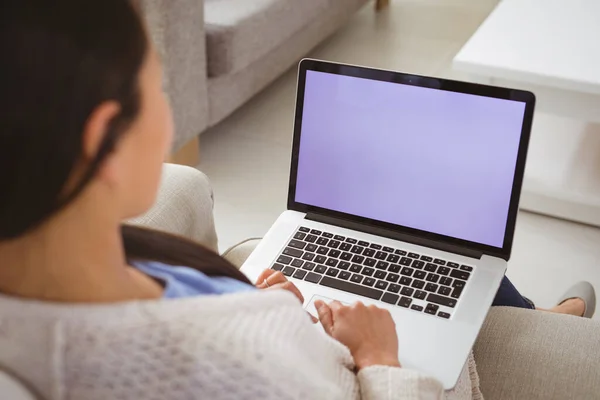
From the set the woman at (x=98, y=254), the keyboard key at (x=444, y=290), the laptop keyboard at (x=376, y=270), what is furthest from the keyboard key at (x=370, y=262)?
the woman at (x=98, y=254)

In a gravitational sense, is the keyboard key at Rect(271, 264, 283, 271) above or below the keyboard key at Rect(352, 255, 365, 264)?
below

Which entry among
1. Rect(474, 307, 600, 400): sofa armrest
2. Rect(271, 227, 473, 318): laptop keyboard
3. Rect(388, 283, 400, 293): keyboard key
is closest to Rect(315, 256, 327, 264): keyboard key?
Rect(271, 227, 473, 318): laptop keyboard

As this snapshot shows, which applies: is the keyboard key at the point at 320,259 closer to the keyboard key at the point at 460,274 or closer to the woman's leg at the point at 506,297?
the keyboard key at the point at 460,274

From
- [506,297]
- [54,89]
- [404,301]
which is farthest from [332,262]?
[54,89]

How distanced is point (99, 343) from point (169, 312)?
55 mm

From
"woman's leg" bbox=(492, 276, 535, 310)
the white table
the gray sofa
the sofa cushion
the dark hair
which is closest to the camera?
the dark hair

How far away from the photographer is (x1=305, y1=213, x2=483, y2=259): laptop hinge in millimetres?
1074

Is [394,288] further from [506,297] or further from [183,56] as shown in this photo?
[183,56]

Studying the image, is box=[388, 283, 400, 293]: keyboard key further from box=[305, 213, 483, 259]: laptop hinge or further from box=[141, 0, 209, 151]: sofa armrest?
box=[141, 0, 209, 151]: sofa armrest

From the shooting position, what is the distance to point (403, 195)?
1.10m

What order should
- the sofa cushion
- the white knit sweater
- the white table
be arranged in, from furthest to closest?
1. the sofa cushion
2. the white table
3. the white knit sweater

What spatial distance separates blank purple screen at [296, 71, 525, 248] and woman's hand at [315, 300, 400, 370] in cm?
25

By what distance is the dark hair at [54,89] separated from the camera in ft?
1.39

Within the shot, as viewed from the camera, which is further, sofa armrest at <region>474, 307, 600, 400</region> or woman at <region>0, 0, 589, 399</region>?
sofa armrest at <region>474, 307, 600, 400</region>
